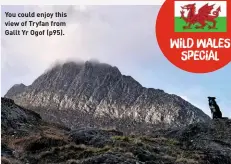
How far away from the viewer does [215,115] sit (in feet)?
93.1

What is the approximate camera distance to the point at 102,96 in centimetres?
9288

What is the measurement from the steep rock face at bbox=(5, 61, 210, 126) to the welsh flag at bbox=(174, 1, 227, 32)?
60524 millimetres

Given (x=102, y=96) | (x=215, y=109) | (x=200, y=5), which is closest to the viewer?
(x=200, y=5)

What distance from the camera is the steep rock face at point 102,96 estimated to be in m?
83.7

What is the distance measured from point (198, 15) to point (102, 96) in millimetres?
74508

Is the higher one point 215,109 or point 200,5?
point 200,5

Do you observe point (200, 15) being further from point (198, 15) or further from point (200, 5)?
point (200, 5)

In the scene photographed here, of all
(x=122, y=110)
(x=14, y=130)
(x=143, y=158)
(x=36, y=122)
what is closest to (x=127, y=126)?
(x=122, y=110)

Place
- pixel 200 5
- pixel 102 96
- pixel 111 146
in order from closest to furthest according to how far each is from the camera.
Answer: pixel 200 5 < pixel 111 146 < pixel 102 96

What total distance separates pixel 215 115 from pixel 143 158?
11.3m

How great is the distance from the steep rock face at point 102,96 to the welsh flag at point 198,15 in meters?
60.5

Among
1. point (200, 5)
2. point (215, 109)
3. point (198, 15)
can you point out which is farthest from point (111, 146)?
point (215, 109)

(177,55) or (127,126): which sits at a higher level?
(177,55)

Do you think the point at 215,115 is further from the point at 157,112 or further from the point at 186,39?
the point at 157,112
